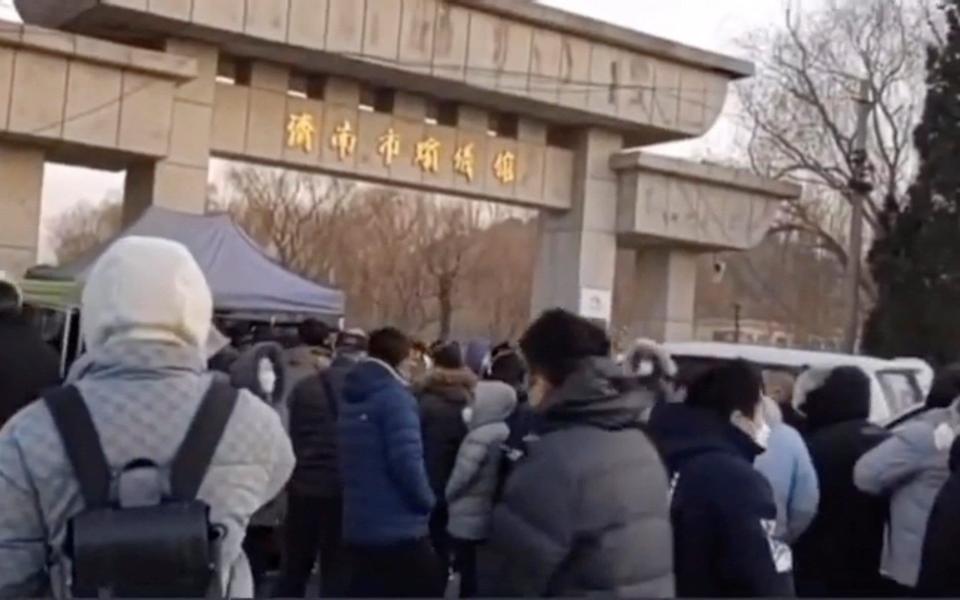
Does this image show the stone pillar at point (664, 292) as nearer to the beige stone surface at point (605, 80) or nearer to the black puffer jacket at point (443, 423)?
the beige stone surface at point (605, 80)

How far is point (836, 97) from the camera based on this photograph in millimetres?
34719

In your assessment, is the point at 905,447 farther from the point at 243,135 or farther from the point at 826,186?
the point at 826,186

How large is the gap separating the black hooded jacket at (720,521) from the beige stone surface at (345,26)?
1417 centimetres

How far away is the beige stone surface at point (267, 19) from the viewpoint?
17.1 m

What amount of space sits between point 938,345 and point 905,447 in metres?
21.0

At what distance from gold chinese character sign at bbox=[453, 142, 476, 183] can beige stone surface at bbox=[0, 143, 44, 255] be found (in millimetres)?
5791

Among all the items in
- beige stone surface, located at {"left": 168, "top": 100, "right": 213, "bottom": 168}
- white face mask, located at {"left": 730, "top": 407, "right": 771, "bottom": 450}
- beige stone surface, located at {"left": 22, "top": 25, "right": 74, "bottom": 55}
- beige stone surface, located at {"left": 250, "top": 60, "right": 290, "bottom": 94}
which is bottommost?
white face mask, located at {"left": 730, "top": 407, "right": 771, "bottom": 450}

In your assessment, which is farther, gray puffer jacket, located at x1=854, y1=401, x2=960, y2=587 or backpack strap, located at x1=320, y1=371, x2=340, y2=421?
backpack strap, located at x1=320, y1=371, x2=340, y2=421

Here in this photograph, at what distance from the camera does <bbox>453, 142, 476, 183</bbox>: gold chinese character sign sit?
19797mm

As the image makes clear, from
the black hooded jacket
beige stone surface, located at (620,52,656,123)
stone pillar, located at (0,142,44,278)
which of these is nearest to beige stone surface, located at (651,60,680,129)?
beige stone surface, located at (620,52,656,123)

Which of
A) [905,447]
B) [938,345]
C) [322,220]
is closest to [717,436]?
[905,447]

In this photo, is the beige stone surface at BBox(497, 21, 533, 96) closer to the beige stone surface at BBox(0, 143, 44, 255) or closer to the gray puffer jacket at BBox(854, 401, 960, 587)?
the beige stone surface at BBox(0, 143, 44, 255)

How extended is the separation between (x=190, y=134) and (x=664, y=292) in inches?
359

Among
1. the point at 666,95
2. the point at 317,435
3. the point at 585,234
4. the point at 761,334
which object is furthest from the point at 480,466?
the point at 761,334
